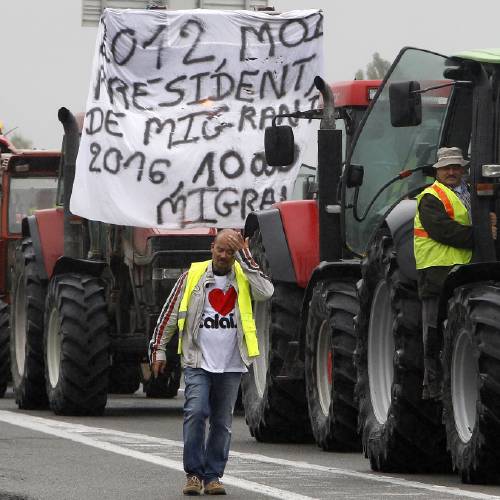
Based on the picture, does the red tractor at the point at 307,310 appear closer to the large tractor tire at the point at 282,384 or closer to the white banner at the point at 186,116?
the large tractor tire at the point at 282,384

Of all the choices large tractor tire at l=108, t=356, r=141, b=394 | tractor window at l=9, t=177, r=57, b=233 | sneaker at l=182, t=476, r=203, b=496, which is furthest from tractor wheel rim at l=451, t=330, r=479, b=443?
tractor window at l=9, t=177, r=57, b=233

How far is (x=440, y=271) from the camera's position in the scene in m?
13.1

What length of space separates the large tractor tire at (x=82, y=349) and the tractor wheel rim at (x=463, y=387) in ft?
23.7

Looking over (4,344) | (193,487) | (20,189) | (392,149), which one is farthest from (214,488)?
(20,189)

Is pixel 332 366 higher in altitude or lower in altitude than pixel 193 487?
higher

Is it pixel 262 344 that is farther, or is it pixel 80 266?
pixel 80 266

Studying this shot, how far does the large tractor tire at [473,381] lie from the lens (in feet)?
40.1

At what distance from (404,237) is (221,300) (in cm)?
141

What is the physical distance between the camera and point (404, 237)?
45.0 feet

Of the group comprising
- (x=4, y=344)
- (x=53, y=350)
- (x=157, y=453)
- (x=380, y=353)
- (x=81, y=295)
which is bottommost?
(x=157, y=453)

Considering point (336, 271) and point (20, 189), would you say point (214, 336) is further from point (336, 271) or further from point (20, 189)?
point (20, 189)

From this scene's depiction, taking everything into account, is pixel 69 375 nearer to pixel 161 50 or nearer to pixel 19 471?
pixel 161 50

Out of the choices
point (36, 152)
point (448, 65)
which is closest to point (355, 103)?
point (448, 65)

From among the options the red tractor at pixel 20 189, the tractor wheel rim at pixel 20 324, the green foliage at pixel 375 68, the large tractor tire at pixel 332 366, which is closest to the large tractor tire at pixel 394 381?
the large tractor tire at pixel 332 366
